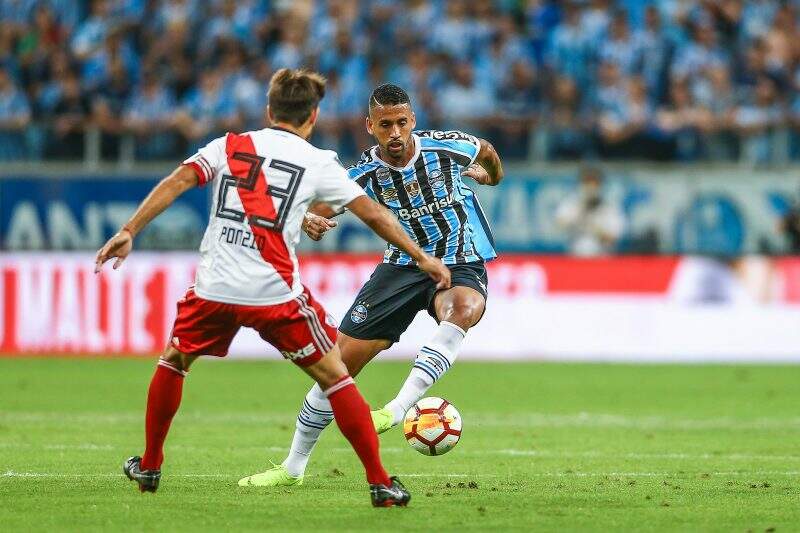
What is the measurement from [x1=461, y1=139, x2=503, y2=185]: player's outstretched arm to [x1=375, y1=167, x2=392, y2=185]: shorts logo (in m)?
0.51

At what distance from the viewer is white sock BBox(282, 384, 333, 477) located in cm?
844

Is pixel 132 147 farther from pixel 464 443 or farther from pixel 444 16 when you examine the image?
pixel 464 443

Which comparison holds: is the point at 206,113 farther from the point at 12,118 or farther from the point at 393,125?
the point at 393,125

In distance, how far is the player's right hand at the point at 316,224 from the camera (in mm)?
8734

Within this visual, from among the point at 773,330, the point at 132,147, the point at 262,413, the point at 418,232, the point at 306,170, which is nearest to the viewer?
the point at 306,170

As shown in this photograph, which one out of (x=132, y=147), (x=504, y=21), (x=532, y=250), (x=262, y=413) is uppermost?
(x=504, y=21)

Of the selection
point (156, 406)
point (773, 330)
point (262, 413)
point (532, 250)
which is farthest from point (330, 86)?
point (156, 406)

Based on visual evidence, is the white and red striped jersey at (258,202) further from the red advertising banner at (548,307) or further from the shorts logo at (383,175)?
the red advertising banner at (548,307)

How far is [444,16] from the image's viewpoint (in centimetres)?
2130

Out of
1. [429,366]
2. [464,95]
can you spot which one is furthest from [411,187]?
[464,95]

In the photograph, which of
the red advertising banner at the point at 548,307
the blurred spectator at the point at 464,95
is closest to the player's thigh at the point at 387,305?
the red advertising banner at the point at 548,307

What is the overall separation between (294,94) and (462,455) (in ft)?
11.9

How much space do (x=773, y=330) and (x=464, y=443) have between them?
8696mm

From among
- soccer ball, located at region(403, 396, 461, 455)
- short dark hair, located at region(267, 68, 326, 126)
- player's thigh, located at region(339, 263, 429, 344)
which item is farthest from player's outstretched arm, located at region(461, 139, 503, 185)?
short dark hair, located at region(267, 68, 326, 126)
